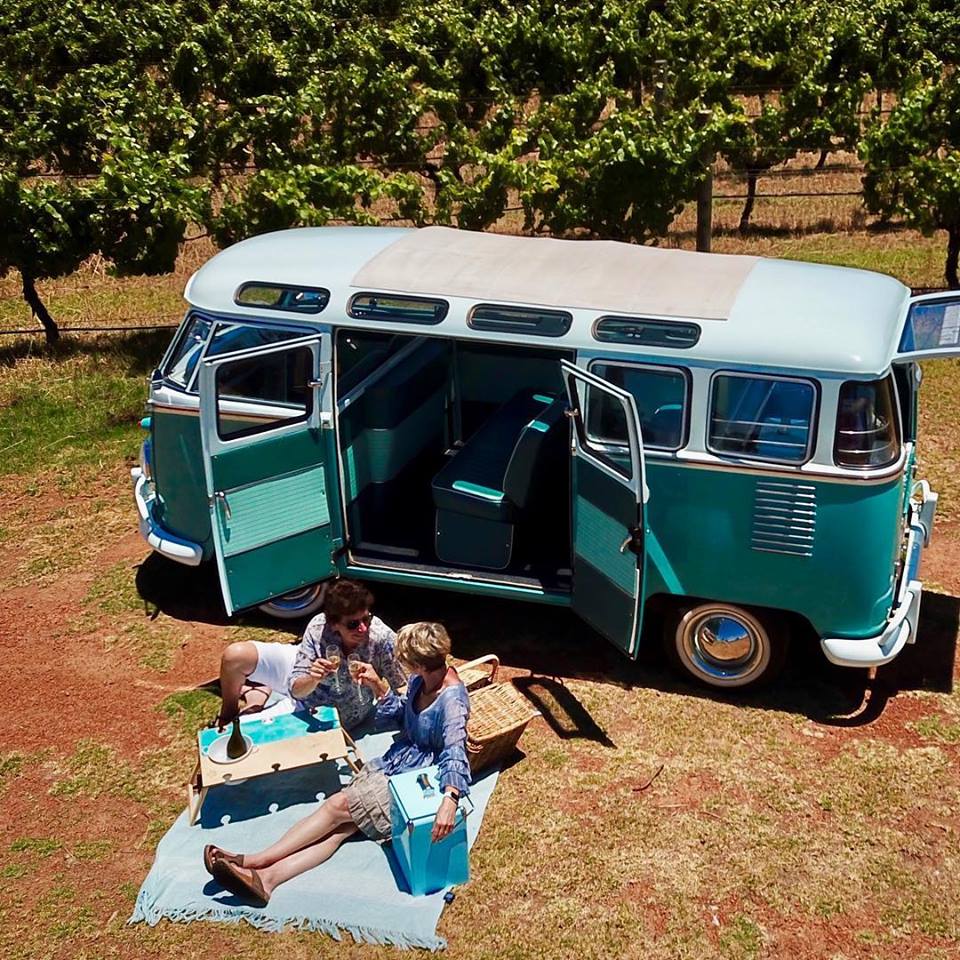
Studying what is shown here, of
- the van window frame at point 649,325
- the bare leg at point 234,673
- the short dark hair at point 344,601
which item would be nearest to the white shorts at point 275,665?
the bare leg at point 234,673

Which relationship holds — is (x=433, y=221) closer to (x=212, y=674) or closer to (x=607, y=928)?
(x=212, y=674)

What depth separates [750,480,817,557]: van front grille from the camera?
6.87 meters

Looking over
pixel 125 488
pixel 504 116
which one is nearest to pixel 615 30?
pixel 504 116

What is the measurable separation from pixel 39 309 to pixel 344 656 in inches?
379

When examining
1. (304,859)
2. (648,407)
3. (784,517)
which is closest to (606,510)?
(648,407)

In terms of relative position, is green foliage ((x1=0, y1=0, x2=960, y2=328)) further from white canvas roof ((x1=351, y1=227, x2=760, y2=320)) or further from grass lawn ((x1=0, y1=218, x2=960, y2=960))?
white canvas roof ((x1=351, y1=227, x2=760, y2=320))

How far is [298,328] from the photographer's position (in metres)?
7.72

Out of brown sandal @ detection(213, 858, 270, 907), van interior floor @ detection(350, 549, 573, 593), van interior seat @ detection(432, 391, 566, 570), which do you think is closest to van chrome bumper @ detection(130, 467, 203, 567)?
van interior floor @ detection(350, 549, 573, 593)

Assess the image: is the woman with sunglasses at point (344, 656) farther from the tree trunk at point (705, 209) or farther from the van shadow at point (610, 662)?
the tree trunk at point (705, 209)

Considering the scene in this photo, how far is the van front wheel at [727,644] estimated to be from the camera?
7.33 meters

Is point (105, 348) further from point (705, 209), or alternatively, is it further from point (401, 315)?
point (401, 315)

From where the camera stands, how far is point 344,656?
668cm

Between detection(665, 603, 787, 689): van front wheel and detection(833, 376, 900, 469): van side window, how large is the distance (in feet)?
3.97

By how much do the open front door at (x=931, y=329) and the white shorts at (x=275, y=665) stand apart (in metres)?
3.97
